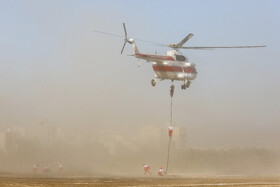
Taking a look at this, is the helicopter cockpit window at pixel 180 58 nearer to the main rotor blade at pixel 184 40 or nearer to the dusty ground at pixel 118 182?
the main rotor blade at pixel 184 40

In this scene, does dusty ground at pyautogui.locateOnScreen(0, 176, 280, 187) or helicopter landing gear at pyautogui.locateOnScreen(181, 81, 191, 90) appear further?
helicopter landing gear at pyautogui.locateOnScreen(181, 81, 191, 90)

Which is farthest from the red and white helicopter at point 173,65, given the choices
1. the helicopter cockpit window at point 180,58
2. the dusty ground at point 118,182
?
the dusty ground at point 118,182

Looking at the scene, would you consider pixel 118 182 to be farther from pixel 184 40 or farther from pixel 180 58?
pixel 184 40

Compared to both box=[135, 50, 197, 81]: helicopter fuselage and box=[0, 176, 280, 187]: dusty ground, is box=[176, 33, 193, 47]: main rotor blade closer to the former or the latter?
Result: box=[135, 50, 197, 81]: helicopter fuselage

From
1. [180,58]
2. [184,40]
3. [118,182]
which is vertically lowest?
[118,182]

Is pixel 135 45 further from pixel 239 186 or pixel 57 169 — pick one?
pixel 57 169

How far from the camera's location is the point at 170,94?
86.4 m

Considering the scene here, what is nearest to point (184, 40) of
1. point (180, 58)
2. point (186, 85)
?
point (180, 58)

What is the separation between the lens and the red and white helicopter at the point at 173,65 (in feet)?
283

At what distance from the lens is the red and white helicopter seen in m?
86.4

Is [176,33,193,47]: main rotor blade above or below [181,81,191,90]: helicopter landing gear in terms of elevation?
above

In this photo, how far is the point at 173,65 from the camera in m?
88.3

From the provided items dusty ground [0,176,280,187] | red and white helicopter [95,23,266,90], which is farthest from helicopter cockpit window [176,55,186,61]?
dusty ground [0,176,280,187]

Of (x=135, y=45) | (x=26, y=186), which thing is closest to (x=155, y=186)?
(x=26, y=186)
